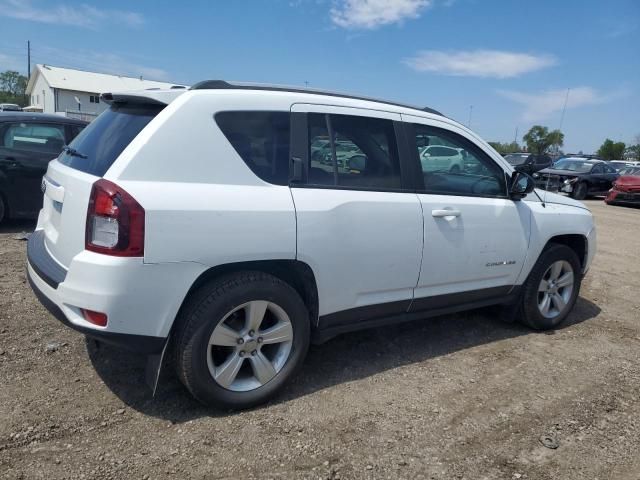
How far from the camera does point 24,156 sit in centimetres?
671

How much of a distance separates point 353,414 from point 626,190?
18.0m

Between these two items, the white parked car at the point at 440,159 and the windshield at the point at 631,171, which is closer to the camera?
the white parked car at the point at 440,159

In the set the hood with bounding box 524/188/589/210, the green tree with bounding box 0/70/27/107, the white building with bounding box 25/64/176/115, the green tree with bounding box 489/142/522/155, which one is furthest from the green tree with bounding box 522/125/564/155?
the green tree with bounding box 0/70/27/107

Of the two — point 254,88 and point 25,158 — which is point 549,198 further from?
point 25,158

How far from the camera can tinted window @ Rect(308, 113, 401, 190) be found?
316cm

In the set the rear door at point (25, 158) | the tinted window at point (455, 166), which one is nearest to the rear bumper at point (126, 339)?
the tinted window at point (455, 166)

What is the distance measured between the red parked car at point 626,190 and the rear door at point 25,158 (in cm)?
1775

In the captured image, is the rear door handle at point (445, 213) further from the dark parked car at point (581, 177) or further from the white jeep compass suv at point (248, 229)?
the dark parked car at point (581, 177)

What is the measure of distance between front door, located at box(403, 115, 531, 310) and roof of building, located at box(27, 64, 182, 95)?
54.6 metres

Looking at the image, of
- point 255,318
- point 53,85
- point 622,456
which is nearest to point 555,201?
point 622,456

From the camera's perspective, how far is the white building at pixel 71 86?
53.3m

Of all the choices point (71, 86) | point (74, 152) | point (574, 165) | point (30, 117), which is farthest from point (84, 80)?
point (74, 152)

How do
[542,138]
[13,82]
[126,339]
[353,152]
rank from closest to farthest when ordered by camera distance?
[126,339] → [353,152] → [542,138] → [13,82]

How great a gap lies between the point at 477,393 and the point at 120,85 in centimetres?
6241
